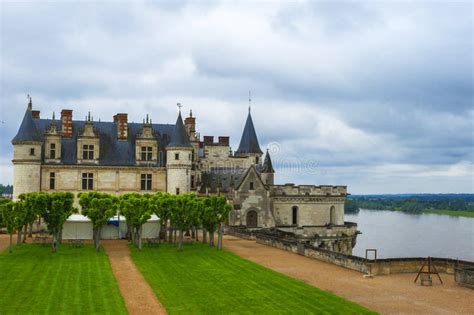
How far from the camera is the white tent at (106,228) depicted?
36.9m

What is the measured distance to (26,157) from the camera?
43.7 meters

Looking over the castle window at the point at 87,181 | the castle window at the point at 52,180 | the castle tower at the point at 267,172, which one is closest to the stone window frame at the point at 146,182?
the castle window at the point at 87,181

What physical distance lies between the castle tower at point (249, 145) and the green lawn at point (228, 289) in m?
25.9

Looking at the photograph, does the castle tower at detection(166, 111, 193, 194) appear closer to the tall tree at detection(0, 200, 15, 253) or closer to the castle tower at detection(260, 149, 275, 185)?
the castle tower at detection(260, 149, 275, 185)

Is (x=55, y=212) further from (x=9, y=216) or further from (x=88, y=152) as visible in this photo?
(x=88, y=152)

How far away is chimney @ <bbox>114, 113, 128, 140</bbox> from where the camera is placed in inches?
1893

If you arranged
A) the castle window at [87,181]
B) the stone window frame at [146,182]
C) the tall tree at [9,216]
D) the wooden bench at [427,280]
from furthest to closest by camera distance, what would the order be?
the stone window frame at [146,182] → the castle window at [87,181] → the tall tree at [9,216] → the wooden bench at [427,280]

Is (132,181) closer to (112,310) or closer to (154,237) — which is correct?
(154,237)

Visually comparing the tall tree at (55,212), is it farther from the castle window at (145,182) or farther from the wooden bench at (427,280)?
the wooden bench at (427,280)

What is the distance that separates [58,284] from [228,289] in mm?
6507

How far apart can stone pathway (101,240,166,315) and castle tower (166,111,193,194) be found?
50.1 ft

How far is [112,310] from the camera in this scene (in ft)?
54.5

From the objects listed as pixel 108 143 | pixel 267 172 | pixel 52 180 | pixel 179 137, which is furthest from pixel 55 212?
pixel 267 172

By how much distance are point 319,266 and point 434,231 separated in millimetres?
70703
